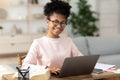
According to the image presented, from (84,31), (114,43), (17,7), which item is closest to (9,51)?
(17,7)

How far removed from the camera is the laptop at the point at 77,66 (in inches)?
59.9

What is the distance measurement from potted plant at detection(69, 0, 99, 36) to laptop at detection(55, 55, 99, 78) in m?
4.69

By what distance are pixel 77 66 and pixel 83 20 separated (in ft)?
15.7

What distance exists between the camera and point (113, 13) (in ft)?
22.4

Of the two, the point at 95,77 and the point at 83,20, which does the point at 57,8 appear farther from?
the point at 83,20

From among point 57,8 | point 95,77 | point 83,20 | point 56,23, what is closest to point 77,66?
point 95,77

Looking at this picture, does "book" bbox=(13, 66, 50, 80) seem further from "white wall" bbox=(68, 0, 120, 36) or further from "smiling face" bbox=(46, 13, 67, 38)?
"white wall" bbox=(68, 0, 120, 36)

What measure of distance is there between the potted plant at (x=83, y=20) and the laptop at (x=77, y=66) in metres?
4.69

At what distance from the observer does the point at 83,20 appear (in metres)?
6.30

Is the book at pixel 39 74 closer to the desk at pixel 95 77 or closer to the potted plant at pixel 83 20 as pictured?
the desk at pixel 95 77

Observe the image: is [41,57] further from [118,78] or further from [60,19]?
[118,78]

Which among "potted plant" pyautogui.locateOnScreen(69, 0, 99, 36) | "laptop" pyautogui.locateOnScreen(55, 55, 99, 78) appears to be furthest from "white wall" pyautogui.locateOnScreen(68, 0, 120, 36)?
"laptop" pyautogui.locateOnScreen(55, 55, 99, 78)

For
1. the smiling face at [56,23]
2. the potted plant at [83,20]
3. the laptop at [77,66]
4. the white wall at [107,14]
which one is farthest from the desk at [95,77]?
the white wall at [107,14]

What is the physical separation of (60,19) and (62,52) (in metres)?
0.24
